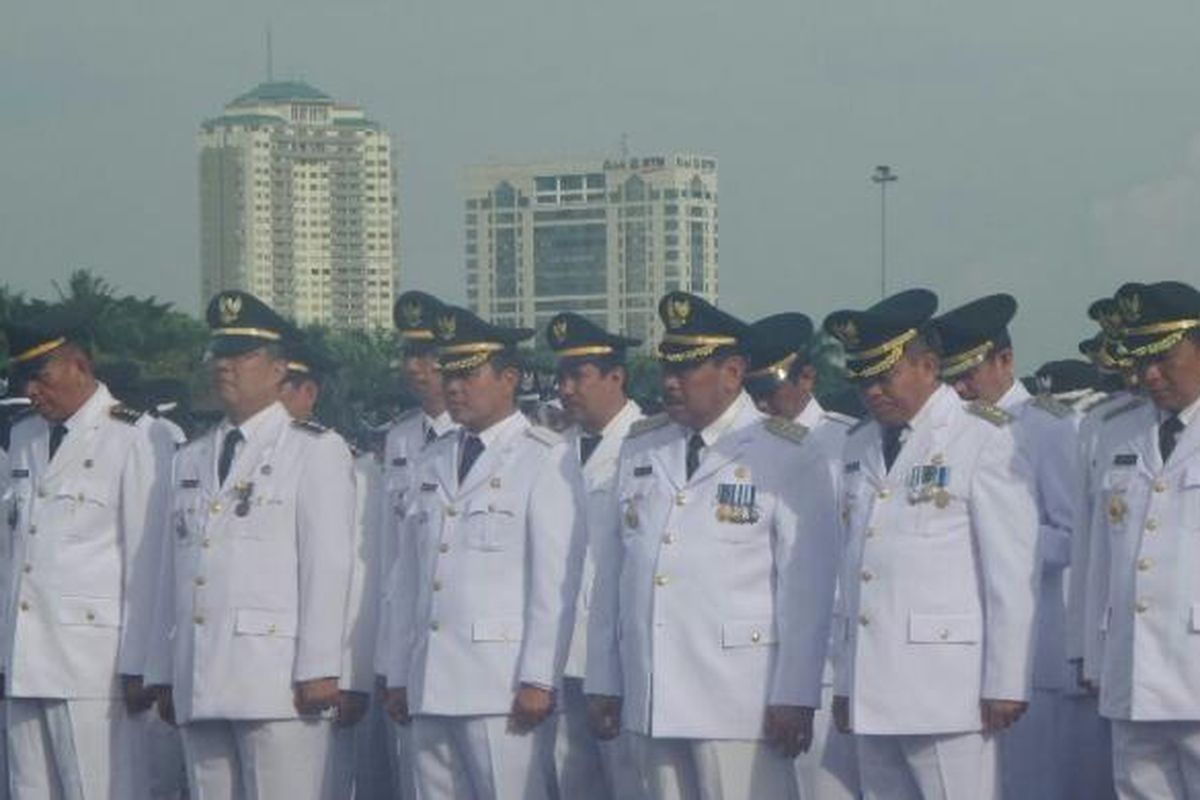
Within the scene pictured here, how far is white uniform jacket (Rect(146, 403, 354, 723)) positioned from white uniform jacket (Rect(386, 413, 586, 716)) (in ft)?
1.06

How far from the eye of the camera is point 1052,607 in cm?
981

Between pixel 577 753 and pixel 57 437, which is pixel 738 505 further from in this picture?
pixel 57 437

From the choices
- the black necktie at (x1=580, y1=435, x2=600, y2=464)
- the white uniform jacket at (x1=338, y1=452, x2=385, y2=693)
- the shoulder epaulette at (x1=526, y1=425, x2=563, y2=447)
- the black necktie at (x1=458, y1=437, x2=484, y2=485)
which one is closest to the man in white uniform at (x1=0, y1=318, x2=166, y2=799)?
the white uniform jacket at (x1=338, y1=452, x2=385, y2=693)

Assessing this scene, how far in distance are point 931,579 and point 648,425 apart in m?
1.17

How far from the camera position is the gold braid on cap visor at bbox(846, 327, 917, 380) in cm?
819

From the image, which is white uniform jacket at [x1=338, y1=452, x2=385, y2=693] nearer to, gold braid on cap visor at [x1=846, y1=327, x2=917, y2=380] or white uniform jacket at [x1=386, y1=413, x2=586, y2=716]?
white uniform jacket at [x1=386, y1=413, x2=586, y2=716]

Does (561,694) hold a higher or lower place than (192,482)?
lower

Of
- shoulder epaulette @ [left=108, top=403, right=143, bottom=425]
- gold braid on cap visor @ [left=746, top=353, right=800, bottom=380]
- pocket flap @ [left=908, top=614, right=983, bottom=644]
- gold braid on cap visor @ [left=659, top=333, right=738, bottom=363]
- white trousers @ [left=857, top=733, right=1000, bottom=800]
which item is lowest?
white trousers @ [left=857, top=733, right=1000, bottom=800]

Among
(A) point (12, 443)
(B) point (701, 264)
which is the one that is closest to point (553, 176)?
(B) point (701, 264)

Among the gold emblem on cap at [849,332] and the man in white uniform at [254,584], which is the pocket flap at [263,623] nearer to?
the man in white uniform at [254,584]

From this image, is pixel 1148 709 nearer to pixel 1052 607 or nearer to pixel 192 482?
pixel 1052 607

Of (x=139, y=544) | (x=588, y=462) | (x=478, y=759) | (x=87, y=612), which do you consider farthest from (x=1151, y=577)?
(x=87, y=612)

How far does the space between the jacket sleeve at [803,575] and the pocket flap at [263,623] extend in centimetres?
186

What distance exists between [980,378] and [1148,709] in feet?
8.27
